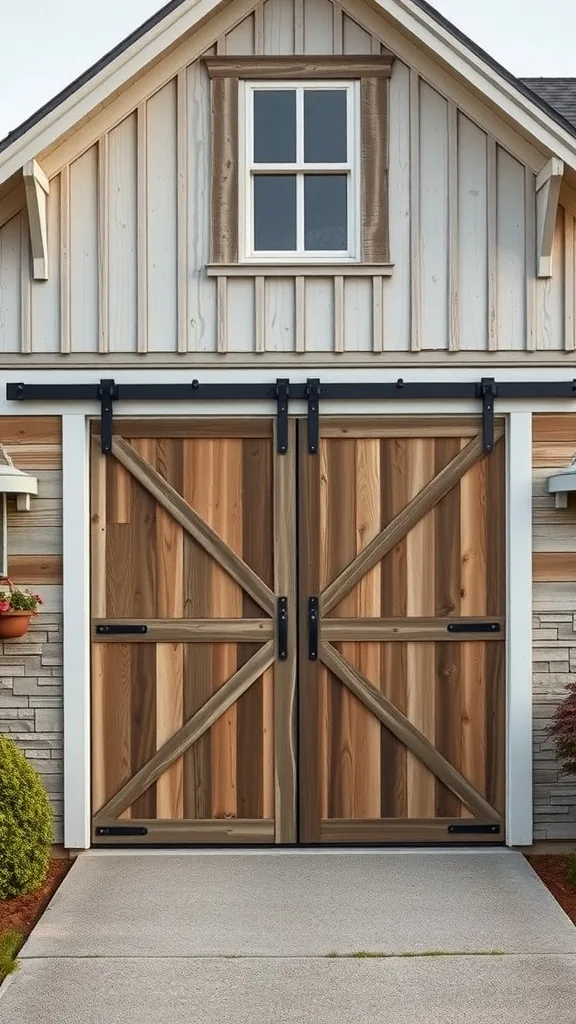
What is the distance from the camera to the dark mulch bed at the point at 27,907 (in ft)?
14.1

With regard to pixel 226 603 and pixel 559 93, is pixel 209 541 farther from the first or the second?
pixel 559 93

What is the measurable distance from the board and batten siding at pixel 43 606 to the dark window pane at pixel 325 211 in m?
1.80

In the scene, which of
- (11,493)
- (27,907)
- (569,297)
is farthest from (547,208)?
(27,907)

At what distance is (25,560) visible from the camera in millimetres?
5301

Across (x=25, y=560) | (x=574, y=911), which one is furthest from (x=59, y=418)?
(x=574, y=911)

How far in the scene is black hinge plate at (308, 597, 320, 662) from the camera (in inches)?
209

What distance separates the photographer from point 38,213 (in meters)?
5.06

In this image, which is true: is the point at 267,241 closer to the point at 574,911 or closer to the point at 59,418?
the point at 59,418

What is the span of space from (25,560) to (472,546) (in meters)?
2.50

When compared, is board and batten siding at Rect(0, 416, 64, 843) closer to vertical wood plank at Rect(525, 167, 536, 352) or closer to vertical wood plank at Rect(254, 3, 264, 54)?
vertical wood plank at Rect(254, 3, 264, 54)

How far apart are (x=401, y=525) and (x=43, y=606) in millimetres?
2043

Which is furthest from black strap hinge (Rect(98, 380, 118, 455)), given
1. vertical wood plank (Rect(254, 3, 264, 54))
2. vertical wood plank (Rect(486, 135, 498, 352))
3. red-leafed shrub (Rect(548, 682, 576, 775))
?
red-leafed shrub (Rect(548, 682, 576, 775))

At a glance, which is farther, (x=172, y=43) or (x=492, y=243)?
(x=492, y=243)

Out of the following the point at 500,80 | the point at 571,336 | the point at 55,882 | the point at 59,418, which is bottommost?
the point at 55,882
